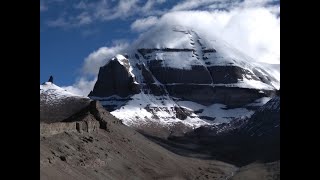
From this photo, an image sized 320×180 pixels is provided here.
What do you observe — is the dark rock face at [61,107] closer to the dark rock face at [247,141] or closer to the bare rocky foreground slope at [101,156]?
the bare rocky foreground slope at [101,156]

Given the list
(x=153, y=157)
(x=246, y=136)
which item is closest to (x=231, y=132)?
(x=246, y=136)

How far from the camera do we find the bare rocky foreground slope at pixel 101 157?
6309cm

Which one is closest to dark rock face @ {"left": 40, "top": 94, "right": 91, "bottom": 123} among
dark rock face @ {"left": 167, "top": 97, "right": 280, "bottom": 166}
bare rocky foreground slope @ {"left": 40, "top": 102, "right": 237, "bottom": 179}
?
bare rocky foreground slope @ {"left": 40, "top": 102, "right": 237, "bottom": 179}

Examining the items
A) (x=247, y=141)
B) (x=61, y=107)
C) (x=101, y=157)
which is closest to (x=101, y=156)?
(x=101, y=157)

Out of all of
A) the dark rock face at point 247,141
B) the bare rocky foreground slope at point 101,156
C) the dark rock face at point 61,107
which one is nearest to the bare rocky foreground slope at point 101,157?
the bare rocky foreground slope at point 101,156

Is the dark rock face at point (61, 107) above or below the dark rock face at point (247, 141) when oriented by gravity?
above

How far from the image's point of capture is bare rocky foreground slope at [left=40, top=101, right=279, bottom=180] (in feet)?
207

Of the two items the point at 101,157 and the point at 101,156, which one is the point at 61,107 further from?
the point at 101,157

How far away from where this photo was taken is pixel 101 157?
75.5m

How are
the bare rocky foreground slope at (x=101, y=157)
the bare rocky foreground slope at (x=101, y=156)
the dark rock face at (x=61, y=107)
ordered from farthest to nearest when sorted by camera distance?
the dark rock face at (x=61, y=107) < the bare rocky foreground slope at (x=101, y=157) < the bare rocky foreground slope at (x=101, y=156)

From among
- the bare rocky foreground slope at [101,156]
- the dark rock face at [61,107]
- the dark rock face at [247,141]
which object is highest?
the dark rock face at [61,107]
